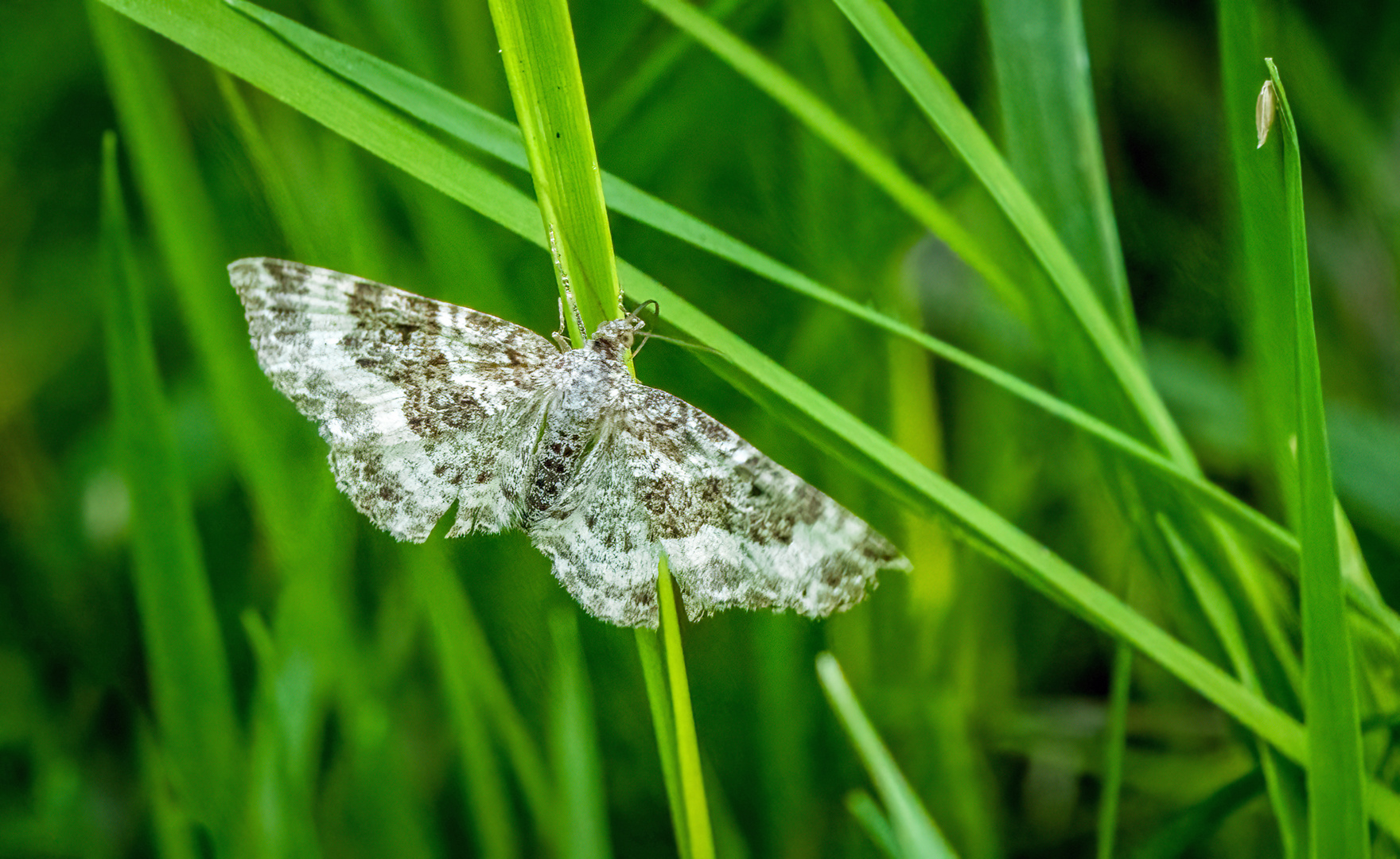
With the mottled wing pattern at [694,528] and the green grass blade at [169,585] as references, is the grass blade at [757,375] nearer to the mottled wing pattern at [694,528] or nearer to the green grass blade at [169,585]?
the mottled wing pattern at [694,528]

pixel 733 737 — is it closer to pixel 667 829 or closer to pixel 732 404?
pixel 667 829

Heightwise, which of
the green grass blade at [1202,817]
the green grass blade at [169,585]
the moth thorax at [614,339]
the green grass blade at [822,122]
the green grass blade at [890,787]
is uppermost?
the green grass blade at [822,122]

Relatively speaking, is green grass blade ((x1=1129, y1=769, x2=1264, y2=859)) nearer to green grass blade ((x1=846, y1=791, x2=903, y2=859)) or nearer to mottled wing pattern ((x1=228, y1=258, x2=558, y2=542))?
green grass blade ((x1=846, y1=791, x2=903, y2=859))

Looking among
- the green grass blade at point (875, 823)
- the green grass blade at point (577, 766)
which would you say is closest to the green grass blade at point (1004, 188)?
the green grass blade at point (875, 823)

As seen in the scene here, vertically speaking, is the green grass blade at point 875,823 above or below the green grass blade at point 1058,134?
below

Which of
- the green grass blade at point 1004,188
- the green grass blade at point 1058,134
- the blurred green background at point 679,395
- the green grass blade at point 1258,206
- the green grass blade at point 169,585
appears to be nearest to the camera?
the green grass blade at point 1258,206

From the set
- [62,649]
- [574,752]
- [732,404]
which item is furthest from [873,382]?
[62,649]

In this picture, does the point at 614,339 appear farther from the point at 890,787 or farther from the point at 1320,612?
the point at 1320,612
